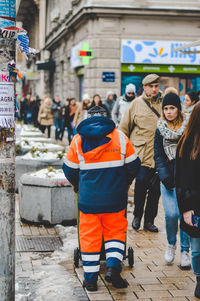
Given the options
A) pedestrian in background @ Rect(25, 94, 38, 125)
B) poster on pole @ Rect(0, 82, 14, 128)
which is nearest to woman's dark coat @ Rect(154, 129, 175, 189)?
poster on pole @ Rect(0, 82, 14, 128)

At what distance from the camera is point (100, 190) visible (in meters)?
4.93

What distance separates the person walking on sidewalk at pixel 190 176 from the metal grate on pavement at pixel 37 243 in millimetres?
2330

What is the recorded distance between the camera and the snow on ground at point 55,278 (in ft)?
15.8

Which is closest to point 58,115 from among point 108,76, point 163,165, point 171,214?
point 108,76

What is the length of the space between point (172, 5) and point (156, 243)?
48.0 ft

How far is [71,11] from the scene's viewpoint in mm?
24469

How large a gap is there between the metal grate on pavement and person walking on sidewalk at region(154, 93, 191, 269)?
1427mm

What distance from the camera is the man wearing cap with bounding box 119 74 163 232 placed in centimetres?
723

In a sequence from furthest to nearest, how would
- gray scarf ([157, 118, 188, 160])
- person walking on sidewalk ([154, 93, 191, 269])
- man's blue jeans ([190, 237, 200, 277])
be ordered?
gray scarf ([157, 118, 188, 160])
person walking on sidewalk ([154, 93, 191, 269])
man's blue jeans ([190, 237, 200, 277])

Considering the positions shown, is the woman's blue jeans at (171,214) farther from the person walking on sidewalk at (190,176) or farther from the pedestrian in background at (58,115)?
the pedestrian in background at (58,115)

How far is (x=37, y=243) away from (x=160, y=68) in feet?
48.5

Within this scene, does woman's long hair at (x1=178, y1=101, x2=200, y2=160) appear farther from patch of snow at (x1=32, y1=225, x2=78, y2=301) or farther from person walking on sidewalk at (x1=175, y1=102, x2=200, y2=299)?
patch of snow at (x1=32, y1=225, x2=78, y2=301)

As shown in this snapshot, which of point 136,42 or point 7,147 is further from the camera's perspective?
point 136,42

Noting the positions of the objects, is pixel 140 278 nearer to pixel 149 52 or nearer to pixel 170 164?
pixel 170 164
